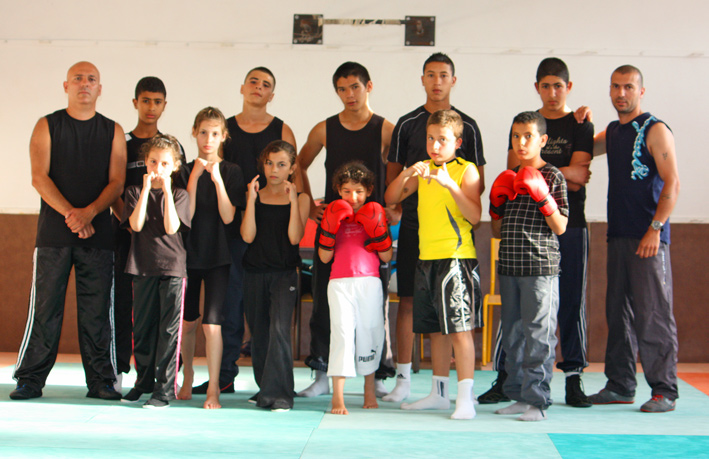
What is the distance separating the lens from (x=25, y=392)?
11.0 ft

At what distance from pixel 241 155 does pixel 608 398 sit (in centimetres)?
233

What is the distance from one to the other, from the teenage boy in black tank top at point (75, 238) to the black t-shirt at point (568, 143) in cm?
227

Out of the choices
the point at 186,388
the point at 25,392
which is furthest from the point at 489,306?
the point at 25,392

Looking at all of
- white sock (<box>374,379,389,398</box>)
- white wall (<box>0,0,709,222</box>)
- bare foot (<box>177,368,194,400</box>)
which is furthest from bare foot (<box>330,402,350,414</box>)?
white wall (<box>0,0,709,222</box>)

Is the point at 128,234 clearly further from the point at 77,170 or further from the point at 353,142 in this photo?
the point at 353,142

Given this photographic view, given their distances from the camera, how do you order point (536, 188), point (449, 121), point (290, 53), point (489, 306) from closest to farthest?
point (536, 188)
point (449, 121)
point (489, 306)
point (290, 53)

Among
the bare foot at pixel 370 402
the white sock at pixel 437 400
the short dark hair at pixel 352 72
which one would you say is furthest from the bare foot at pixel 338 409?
the short dark hair at pixel 352 72

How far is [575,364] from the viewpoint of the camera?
342cm

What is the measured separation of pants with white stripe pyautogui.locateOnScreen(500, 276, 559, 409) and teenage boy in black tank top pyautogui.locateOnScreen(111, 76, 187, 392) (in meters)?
1.88

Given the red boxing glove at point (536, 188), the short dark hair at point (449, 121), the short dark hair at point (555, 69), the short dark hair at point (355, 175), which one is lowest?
the red boxing glove at point (536, 188)

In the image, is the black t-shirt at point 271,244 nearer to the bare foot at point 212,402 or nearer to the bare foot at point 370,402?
the bare foot at point 212,402

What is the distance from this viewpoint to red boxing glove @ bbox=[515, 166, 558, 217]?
2977 mm

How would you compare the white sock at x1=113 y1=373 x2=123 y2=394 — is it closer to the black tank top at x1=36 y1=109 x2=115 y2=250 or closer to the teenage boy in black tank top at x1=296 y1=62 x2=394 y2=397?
the black tank top at x1=36 y1=109 x2=115 y2=250

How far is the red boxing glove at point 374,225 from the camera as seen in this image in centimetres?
322
